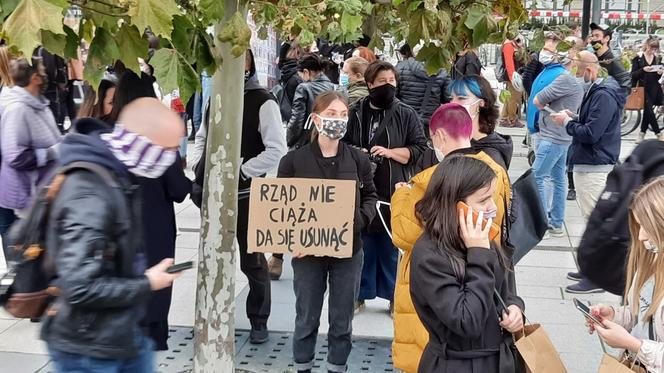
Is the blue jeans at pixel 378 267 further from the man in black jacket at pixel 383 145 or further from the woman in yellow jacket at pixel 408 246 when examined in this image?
the woman in yellow jacket at pixel 408 246

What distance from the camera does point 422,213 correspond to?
333 cm

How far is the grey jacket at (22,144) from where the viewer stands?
18.9 feet

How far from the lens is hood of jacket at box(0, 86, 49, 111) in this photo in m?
5.86

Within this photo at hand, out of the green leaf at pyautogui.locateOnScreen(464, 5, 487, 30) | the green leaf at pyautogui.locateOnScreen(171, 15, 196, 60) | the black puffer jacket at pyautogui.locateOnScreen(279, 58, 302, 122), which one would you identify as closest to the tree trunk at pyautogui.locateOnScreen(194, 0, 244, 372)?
the green leaf at pyautogui.locateOnScreen(171, 15, 196, 60)

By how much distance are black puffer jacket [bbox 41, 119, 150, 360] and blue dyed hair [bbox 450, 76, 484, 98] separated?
107 inches

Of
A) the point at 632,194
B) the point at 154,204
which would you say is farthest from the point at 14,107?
the point at 632,194

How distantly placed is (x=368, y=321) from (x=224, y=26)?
3.06m

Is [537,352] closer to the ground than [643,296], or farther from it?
closer to the ground

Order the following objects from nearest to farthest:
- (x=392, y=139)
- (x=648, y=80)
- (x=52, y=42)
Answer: (x=52, y=42)
(x=392, y=139)
(x=648, y=80)

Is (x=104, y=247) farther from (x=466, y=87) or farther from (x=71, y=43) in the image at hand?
(x=466, y=87)

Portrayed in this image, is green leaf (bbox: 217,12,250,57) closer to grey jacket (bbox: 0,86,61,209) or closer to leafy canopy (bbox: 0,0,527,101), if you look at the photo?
leafy canopy (bbox: 0,0,527,101)

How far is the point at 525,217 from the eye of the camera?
16.1 feet

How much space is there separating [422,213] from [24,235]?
1430 millimetres

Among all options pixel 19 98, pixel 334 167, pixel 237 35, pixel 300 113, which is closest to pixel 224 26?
pixel 237 35
